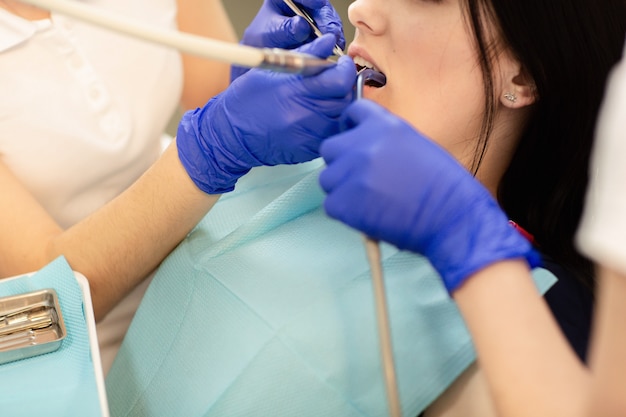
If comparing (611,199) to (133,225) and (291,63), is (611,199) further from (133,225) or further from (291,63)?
(133,225)

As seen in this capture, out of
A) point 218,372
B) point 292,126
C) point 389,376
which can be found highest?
point 292,126

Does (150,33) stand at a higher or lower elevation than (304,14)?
higher

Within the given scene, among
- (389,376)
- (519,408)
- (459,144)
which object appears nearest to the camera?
(519,408)

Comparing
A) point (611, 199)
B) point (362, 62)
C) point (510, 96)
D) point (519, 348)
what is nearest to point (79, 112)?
point (362, 62)

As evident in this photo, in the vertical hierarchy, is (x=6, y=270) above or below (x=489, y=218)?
below

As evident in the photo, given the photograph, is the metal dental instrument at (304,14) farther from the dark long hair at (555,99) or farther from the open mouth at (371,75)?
the dark long hair at (555,99)

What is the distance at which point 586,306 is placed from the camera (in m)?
1.04

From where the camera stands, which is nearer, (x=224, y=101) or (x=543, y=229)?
(x=224, y=101)

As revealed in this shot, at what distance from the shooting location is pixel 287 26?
3.93ft

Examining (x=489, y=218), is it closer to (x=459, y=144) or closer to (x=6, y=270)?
(x=459, y=144)

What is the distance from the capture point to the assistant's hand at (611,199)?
1.65ft

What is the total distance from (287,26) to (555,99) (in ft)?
1.45

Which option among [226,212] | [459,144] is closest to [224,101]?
[226,212]

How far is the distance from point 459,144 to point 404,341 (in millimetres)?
349
